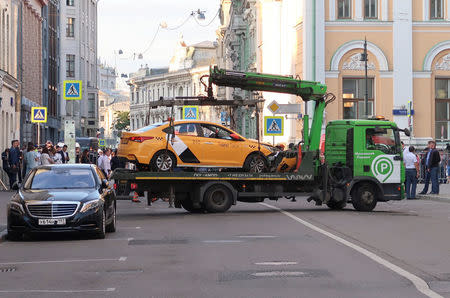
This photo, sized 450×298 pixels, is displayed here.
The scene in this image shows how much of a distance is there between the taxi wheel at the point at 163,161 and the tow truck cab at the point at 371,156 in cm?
454

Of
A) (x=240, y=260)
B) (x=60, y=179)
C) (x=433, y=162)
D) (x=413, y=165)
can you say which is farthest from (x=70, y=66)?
(x=240, y=260)

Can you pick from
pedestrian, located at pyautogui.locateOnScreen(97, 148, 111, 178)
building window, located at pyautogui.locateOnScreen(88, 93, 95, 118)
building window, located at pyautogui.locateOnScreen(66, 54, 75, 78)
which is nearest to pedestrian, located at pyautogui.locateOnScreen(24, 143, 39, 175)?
pedestrian, located at pyautogui.locateOnScreen(97, 148, 111, 178)

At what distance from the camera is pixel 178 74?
143 metres

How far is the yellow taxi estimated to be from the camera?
2544 centimetres

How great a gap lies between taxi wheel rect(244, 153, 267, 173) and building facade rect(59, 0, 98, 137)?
214ft

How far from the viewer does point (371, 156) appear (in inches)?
1061

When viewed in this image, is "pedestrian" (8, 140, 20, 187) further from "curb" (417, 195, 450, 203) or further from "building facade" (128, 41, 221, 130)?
"building facade" (128, 41, 221, 130)

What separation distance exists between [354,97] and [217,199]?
25941 millimetres

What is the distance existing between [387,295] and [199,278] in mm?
2551

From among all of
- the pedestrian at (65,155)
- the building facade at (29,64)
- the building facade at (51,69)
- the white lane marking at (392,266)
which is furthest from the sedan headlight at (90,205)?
the building facade at (51,69)

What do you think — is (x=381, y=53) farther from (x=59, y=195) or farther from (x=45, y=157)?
(x=59, y=195)

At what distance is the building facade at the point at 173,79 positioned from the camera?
140375mm

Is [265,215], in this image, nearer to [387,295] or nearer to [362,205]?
[362,205]

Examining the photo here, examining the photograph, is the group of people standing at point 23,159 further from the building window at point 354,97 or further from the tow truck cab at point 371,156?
the building window at point 354,97
